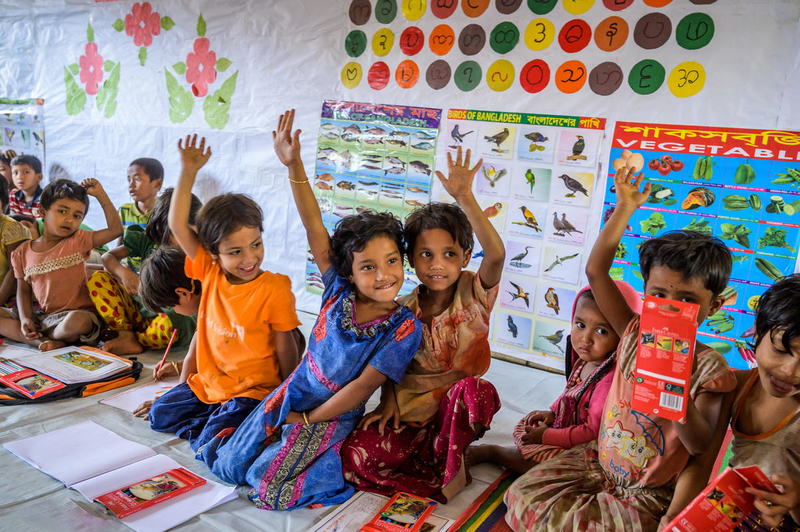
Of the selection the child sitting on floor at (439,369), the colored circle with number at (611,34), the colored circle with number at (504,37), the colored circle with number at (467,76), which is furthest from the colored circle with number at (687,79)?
the child sitting on floor at (439,369)

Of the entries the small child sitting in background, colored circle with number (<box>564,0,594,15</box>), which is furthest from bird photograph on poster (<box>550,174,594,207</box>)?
the small child sitting in background

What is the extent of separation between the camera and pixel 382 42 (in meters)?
3.06

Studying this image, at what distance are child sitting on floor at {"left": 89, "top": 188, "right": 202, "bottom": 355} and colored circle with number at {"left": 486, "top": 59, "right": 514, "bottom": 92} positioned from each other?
1545 millimetres

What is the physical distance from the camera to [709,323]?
239cm

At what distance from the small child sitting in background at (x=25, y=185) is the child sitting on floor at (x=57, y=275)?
56.4 inches

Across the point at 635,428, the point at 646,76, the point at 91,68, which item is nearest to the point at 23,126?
the point at 91,68

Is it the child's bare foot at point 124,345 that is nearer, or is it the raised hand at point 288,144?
→ the raised hand at point 288,144

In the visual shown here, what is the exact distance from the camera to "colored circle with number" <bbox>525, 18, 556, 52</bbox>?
8.47ft

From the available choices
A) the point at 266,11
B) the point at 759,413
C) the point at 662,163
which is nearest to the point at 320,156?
the point at 266,11

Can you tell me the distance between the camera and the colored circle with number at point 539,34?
8.47ft

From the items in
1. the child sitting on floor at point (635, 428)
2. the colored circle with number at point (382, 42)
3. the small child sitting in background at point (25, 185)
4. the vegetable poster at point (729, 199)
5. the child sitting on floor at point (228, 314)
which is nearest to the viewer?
the child sitting on floor at point (635, 428)

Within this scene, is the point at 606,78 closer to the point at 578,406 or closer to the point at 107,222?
the point at 578,406

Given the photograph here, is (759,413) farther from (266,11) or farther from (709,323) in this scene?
(266,11)

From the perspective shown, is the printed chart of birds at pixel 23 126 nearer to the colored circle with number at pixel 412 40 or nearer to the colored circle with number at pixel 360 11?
the colored circle with number at pixel 360 11
